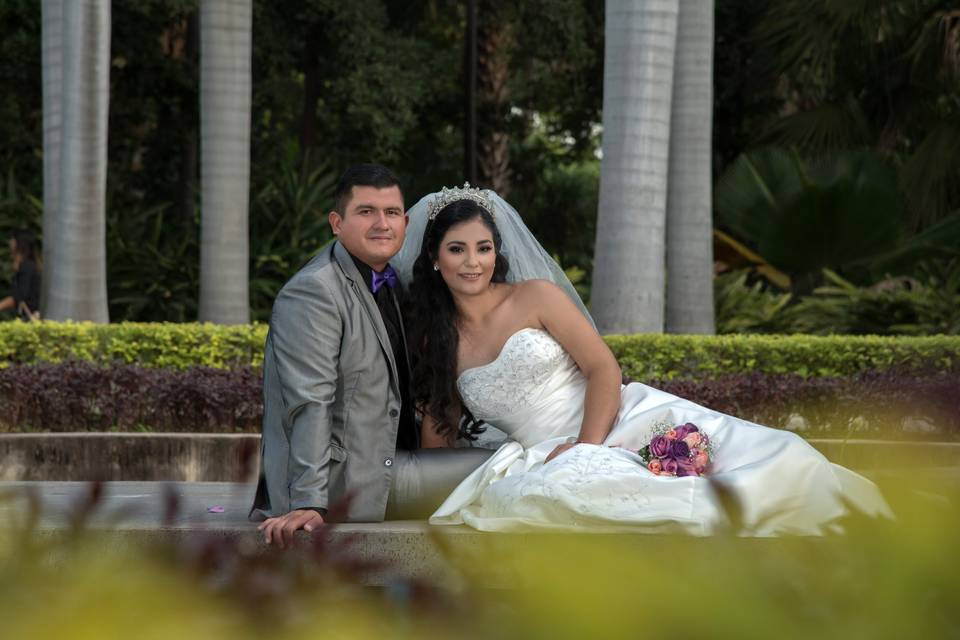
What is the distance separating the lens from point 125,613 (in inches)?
50.7

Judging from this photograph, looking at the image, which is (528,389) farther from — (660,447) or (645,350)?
(645,350)

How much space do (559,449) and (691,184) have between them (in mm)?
8195

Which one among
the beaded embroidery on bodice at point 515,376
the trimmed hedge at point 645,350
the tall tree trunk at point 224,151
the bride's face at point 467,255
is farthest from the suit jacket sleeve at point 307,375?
the tall tree trunk at point 224,151

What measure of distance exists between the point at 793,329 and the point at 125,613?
49.4 feet

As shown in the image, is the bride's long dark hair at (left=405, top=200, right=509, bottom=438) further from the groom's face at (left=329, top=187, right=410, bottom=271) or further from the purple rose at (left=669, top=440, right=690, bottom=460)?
the purple rose at (left=669, top=440, right=690, bottom=460)

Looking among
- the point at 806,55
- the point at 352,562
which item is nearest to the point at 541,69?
the point at 806,55

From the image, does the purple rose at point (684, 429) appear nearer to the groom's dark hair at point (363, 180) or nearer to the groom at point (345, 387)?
the groom at point (345, 387)

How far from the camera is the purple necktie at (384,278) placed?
5.30m

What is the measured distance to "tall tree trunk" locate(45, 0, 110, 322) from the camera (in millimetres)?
12602

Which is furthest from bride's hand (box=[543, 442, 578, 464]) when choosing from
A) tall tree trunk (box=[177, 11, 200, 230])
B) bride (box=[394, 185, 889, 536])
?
tall tree trunk (box=[177, 11, 200, 230])

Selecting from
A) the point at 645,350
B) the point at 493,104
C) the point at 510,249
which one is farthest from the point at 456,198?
the point at 493,104

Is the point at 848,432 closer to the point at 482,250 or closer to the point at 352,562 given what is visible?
the point at 482,250

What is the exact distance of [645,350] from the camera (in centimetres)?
1118

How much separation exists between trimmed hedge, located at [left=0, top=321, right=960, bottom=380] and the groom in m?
5.95
